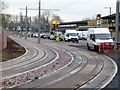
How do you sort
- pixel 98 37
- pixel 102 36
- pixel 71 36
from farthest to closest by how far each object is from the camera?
1. pixel 71 36
2. pixel 102 36
3. pixel 98 37

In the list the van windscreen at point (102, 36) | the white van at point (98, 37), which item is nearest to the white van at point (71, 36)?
the white van at point (98, 37)

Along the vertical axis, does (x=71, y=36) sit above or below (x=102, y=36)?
below

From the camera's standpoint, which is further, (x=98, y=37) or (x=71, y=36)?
(x=71, y=36)

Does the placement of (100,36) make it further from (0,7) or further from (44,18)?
(44,18)

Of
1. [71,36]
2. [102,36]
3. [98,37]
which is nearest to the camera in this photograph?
[98,37]

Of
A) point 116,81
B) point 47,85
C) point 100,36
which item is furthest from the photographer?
point 100,36

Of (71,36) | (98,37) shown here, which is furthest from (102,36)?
(71,36)

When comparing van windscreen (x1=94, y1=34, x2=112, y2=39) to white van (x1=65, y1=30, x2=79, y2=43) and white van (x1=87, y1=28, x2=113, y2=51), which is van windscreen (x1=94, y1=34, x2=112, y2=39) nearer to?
white van (x1=87, y1=28, x2=113, y2=51)

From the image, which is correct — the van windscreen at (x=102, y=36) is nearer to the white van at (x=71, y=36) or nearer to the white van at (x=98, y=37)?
the white van at (x=98, y=37)

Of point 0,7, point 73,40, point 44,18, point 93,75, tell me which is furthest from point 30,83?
point 44,18

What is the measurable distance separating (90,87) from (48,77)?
247 centimetres

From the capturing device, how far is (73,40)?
135ft

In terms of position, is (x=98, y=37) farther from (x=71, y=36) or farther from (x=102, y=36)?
(x=71, y=36)

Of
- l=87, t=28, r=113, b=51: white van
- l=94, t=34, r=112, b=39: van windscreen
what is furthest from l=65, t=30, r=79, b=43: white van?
l=94, t=34, r=112, b=39: van windscreen
